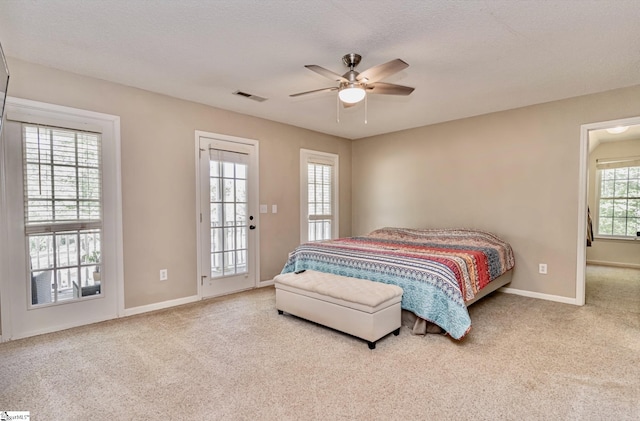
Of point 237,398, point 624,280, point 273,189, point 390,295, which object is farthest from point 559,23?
point 624,280

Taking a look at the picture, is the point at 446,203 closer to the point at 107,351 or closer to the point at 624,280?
the point at 624,280

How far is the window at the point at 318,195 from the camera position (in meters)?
5.24

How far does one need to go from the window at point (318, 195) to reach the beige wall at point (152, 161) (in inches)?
44.3

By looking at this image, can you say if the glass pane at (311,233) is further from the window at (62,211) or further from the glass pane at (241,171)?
the window at (62,211)

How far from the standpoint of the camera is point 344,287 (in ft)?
9.61

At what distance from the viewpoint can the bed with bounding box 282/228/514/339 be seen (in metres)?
2.77

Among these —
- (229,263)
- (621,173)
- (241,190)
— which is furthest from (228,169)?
(621,173)

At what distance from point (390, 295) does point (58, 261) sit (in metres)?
3.06

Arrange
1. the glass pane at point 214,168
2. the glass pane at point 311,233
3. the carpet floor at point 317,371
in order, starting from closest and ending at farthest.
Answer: the carpet floor at point 317,371 < the glass pane at point 214,168 < the glass pane at point 311,233

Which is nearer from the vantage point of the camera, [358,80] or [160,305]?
[358,80]

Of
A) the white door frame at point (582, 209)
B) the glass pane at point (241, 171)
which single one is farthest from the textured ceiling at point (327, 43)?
the glass pane at point (241, 171)

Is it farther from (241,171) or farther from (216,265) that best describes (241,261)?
(241,171)

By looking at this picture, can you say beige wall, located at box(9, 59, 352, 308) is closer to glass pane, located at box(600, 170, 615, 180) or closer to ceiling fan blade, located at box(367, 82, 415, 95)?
ceiling fan blade, located at box(367, 82, 415, 95)

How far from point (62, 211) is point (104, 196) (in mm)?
365
